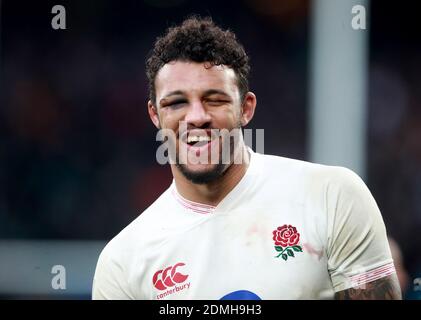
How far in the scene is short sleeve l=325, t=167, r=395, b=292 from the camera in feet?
8.52

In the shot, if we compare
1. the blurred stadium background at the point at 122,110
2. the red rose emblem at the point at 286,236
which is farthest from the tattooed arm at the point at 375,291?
the blurred stadium background at the point at 122,110

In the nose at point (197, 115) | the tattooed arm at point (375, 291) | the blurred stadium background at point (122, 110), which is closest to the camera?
the tattooed arm at point (375, 291)

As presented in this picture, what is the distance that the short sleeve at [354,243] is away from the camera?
260cm

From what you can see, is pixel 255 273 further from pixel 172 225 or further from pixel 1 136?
pixel 1 136

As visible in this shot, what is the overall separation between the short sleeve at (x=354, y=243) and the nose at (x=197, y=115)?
1.79 feet

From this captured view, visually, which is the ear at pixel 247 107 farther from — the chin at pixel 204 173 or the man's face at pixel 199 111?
the chin at pixel 204 173

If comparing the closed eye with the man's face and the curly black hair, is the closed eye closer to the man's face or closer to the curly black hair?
the man's face

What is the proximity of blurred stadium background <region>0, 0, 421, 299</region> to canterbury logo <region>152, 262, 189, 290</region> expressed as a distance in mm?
1885

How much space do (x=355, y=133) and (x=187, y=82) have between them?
6.24 feet

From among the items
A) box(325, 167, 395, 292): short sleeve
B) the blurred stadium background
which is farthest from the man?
the blurred stadium background

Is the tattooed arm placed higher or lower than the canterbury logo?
lower

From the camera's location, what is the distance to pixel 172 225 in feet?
9.24

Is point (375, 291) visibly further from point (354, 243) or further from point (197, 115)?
point (197, 115)
